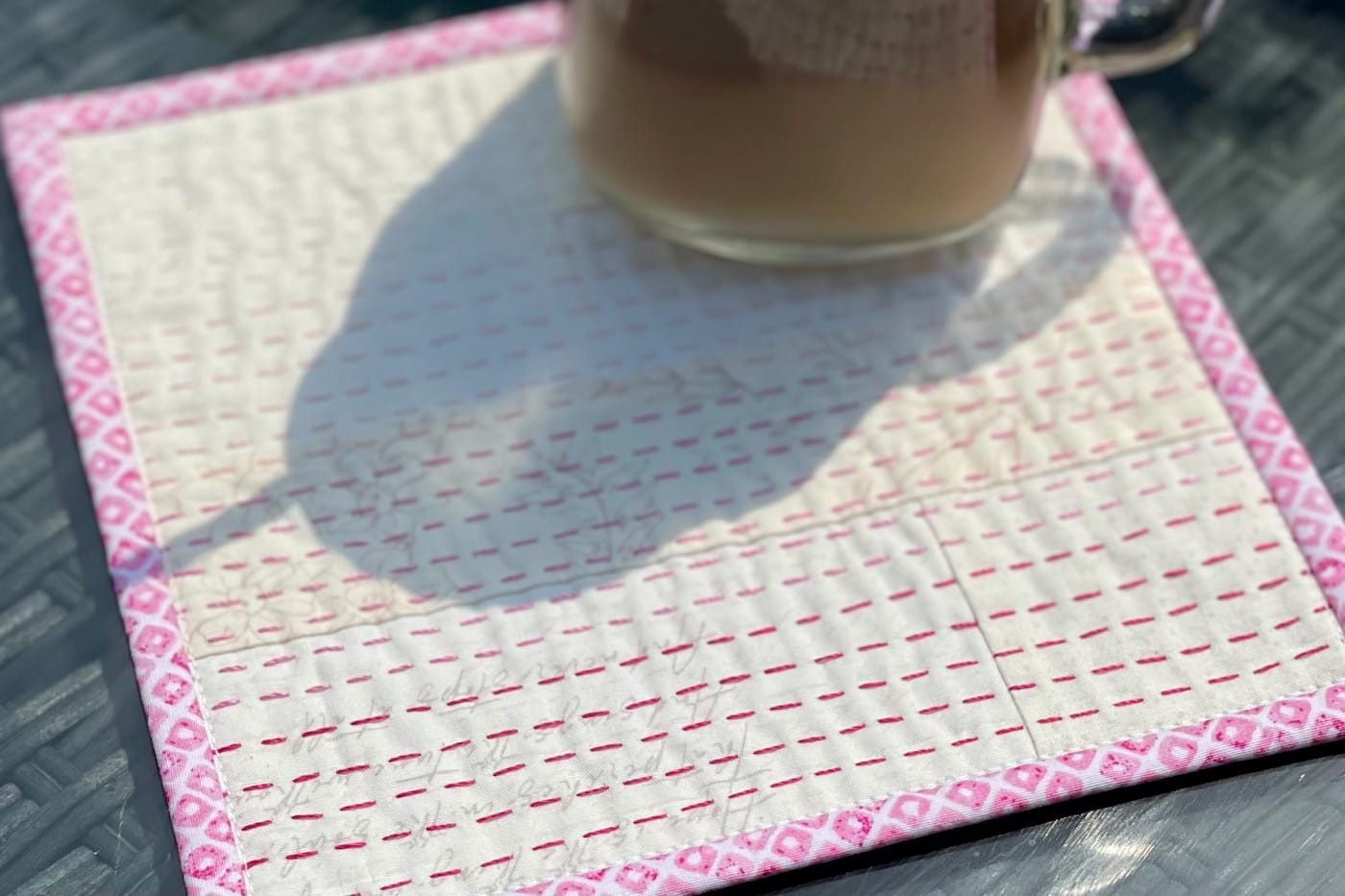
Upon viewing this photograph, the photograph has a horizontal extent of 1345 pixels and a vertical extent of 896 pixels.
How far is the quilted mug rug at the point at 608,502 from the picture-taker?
395 millimetres

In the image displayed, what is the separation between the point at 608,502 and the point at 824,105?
0.12 metres

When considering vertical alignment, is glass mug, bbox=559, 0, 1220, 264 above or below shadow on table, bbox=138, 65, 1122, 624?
above

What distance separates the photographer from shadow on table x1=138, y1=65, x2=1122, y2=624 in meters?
0.44

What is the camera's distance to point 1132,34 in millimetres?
474

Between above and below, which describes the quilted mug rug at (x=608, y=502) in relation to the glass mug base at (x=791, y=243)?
below

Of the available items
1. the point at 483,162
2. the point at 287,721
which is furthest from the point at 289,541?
the point at 483,162

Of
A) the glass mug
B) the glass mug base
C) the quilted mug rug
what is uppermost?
the glass mug

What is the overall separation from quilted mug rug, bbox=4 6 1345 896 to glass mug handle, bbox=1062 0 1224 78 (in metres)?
0.06

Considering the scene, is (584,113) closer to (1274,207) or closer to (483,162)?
(483,162)

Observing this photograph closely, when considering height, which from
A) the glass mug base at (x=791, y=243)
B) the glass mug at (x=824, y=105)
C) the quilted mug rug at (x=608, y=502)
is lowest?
the quilted mug rug at (x=608, y=502)

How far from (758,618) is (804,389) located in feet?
0.26

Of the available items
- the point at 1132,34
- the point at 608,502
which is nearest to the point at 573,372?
the point at 608,502

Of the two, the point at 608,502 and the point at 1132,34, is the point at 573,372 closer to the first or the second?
the point at 608,502

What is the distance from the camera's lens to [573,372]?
479 mm
